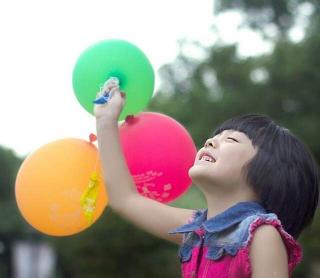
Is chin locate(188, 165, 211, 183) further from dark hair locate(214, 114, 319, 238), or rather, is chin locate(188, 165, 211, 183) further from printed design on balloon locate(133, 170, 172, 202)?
printed design on balloon locate(133, 170, 172, 202)

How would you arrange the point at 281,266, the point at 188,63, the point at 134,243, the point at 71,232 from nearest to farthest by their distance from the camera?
the point at 281,266 → the point at 71,232 → the point at 134,243 → the point at 188,63

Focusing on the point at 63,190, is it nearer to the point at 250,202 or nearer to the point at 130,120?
the point at 130,120

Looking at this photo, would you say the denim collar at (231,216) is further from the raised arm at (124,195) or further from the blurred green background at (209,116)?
the blurred green background at (209,116)

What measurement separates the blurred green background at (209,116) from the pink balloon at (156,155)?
210 inches

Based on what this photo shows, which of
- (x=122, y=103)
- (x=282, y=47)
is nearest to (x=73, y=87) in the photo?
(x=122, y=103)

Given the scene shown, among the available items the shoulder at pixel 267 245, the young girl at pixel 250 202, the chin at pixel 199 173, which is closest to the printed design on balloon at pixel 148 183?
the young girl at pixel 250 202

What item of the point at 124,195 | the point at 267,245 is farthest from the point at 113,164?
the point at 267,245

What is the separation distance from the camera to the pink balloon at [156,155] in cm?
265

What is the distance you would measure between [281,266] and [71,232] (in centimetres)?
88

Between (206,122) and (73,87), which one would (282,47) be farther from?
(73,87)

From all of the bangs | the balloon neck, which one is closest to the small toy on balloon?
the balloon neck

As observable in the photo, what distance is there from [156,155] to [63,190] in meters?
0.34

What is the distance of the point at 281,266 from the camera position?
198 centimetres

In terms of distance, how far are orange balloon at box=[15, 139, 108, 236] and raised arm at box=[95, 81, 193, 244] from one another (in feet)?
0.58
